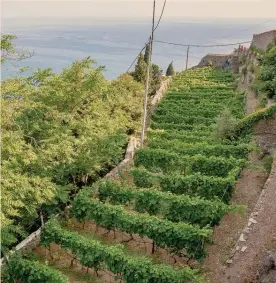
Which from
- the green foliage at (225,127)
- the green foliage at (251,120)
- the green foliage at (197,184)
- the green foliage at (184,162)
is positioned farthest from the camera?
the green foliage at (225,127)

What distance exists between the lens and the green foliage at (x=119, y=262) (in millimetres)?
13109

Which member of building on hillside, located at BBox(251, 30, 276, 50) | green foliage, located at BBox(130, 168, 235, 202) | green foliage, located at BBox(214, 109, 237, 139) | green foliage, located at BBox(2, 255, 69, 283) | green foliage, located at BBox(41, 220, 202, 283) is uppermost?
building on hillside, located at BBox(251, 30, 276, 50)

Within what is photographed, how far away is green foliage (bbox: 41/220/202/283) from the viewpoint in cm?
1311

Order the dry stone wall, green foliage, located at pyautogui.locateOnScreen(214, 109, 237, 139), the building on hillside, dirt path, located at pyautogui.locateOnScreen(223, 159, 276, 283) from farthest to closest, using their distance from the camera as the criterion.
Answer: the dry stone wall < the building on hillside < green foliage, located at pyautogui.locateOnScreen(214, 109, 237, 139) < dirt path, located at pyautogui.locateOnScreen(223, 159, 276, 283)

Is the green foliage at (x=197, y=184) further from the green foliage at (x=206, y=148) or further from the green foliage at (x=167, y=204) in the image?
the green foliage at (x=206, y=148)

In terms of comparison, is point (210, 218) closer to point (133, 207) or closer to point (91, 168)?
point (133, 207)

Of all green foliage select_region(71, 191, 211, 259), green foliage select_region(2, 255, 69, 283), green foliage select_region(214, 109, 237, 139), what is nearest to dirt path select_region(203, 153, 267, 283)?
green foliage select_region(71, 191, 211, 259)

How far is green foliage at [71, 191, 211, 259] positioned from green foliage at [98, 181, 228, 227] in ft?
3.86

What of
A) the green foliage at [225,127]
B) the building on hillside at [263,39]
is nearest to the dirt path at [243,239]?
the green foliage at [225,127]

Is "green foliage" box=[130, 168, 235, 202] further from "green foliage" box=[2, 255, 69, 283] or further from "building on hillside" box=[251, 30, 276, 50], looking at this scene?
"building on hillside" box=[251, 30, 276, 50]

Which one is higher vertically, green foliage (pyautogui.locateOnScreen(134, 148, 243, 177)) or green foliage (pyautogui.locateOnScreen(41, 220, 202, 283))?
green foliage (pyautogui.locateOnScreen(134, 148, 243, 177))

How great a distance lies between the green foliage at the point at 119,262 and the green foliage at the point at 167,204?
2523 mm

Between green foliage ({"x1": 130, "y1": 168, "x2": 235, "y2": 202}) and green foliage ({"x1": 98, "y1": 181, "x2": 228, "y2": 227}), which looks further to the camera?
green foliage ({"x1": 130, "y1": 168, "x2": 235, "y2": 202})

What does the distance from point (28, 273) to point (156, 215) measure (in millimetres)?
5822
